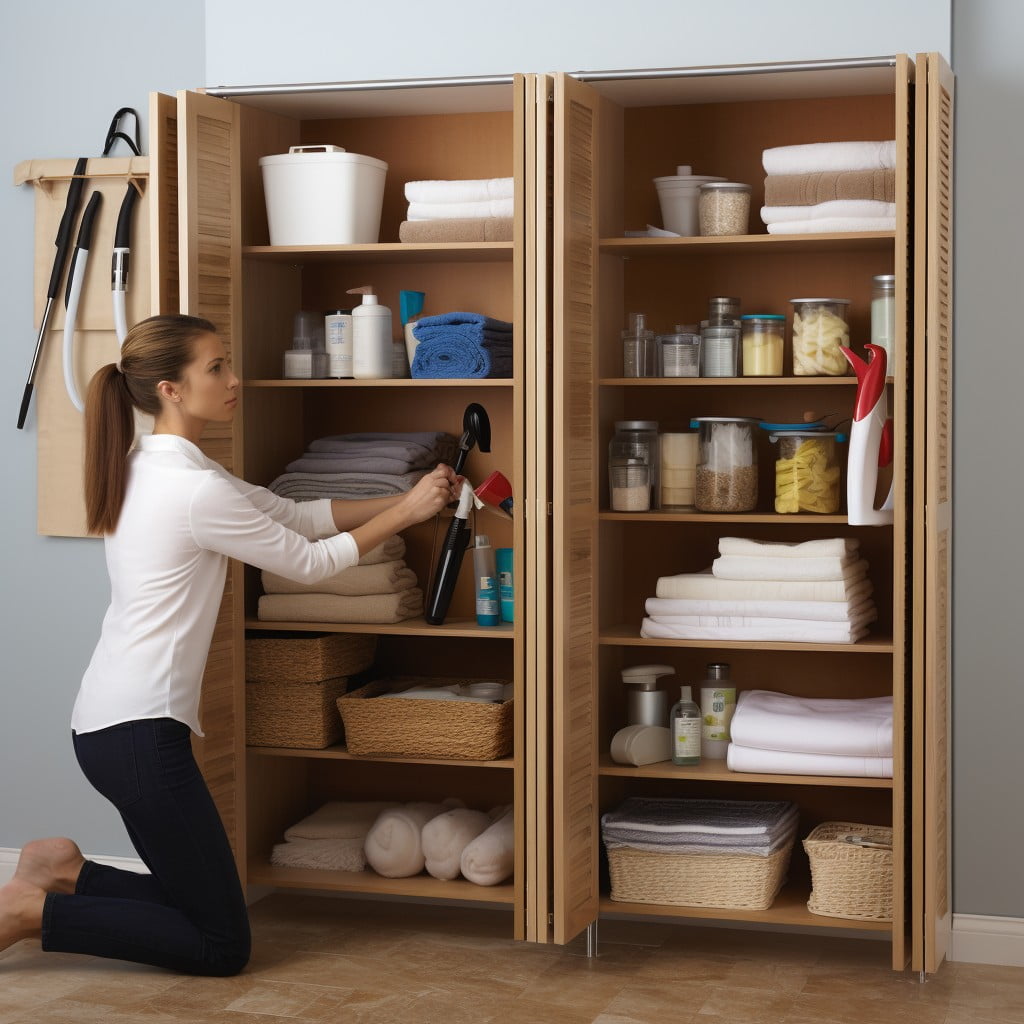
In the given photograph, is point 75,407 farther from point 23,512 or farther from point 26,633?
point 26,633

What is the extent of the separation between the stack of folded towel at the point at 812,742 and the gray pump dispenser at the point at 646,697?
0.21m

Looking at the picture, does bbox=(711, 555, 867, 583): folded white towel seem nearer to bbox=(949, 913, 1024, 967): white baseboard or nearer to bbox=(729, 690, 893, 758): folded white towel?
bbox=(729, 690, 893, 758): folded white towel

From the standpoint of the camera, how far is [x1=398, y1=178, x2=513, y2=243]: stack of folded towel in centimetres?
327

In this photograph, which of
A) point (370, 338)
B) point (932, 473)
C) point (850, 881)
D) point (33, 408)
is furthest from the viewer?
point (33, 408)

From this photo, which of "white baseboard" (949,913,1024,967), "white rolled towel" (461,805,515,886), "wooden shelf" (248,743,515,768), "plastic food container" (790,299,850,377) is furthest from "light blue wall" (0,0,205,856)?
"white baseboard" (949,913,1024,967)

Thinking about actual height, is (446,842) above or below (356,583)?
below

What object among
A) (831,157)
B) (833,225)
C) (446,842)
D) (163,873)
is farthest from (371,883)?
(831,157)

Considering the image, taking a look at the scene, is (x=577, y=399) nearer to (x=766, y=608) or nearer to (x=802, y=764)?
(x=766, y=608)

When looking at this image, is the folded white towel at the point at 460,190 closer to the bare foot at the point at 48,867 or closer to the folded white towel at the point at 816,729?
the folded white towel at the point at 816,729

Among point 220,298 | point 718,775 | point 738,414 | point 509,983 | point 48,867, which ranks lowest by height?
point 509,983

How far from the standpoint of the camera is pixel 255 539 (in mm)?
2998

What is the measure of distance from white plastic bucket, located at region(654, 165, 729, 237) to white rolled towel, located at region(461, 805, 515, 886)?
4.80 feet

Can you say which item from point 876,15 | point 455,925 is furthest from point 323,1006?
point 876,15

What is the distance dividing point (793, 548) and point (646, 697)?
1.67ft
